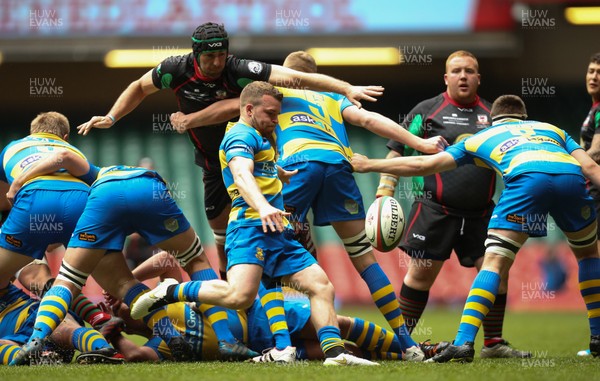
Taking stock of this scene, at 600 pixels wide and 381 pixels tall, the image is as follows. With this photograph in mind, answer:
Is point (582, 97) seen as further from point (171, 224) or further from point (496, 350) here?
point (171, 224)

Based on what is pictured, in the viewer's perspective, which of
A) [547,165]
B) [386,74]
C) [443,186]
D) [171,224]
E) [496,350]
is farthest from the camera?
[386,74]

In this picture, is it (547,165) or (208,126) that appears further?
(208,126)

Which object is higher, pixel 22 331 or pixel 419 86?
pixel 419 86

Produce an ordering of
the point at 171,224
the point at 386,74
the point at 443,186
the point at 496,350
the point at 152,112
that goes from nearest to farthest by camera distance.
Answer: the point at 171,224 < the point at 496,350 < the point at 443,186 < the point at 386,74 < the point at 152,112

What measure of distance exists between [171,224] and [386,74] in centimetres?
1328

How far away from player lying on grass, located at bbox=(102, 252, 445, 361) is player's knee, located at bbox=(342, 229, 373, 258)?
62 centimetres

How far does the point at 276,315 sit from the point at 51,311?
1.60 meters

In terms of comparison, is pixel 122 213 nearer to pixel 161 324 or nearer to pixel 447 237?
pixel 161 324

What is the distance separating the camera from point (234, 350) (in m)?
6.53

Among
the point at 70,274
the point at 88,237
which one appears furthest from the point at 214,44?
the point at 70,274

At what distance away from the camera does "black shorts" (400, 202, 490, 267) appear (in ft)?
25.9

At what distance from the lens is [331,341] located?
5.94 metres

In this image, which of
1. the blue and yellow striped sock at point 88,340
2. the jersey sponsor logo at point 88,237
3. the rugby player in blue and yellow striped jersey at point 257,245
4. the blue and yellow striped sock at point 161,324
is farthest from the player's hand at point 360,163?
the blue and yellow striped sock at point 88,340

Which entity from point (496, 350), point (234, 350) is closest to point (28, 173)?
point (234, 350)
